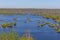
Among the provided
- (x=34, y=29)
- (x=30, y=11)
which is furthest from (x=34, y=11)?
(x=34, y=29)

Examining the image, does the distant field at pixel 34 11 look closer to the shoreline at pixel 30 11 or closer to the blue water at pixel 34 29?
the shoreline at pixel 30 11

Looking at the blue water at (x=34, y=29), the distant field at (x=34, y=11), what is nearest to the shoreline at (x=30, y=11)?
the distant field at (x=34, y=11)

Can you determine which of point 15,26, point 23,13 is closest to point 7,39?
point 15,26

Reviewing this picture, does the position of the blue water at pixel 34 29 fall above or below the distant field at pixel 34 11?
below

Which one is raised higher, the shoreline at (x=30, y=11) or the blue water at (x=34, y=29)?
the shoreline at (x=30, y=11)

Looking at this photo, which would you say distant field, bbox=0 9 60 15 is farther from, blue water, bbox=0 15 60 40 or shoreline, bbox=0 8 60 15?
blue water, bbox=0 15 60 40

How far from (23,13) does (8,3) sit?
1.46 ft

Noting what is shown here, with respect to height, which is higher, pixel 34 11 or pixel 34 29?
pixel 34 11

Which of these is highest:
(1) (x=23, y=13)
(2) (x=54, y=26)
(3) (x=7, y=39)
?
(1) (x=23, y=13)

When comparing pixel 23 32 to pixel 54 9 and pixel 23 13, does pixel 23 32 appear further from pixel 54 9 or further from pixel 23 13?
pixel 54 9

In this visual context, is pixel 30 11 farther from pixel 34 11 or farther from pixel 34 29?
pixel 34 29

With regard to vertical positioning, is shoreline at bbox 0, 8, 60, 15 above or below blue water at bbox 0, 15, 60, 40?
above

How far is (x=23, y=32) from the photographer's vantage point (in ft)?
15.4

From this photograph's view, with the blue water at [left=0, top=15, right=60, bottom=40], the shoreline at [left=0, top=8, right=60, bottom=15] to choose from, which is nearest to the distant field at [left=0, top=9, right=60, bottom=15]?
the shoreline at [left=0, top=8, right=60, bottom=15]
